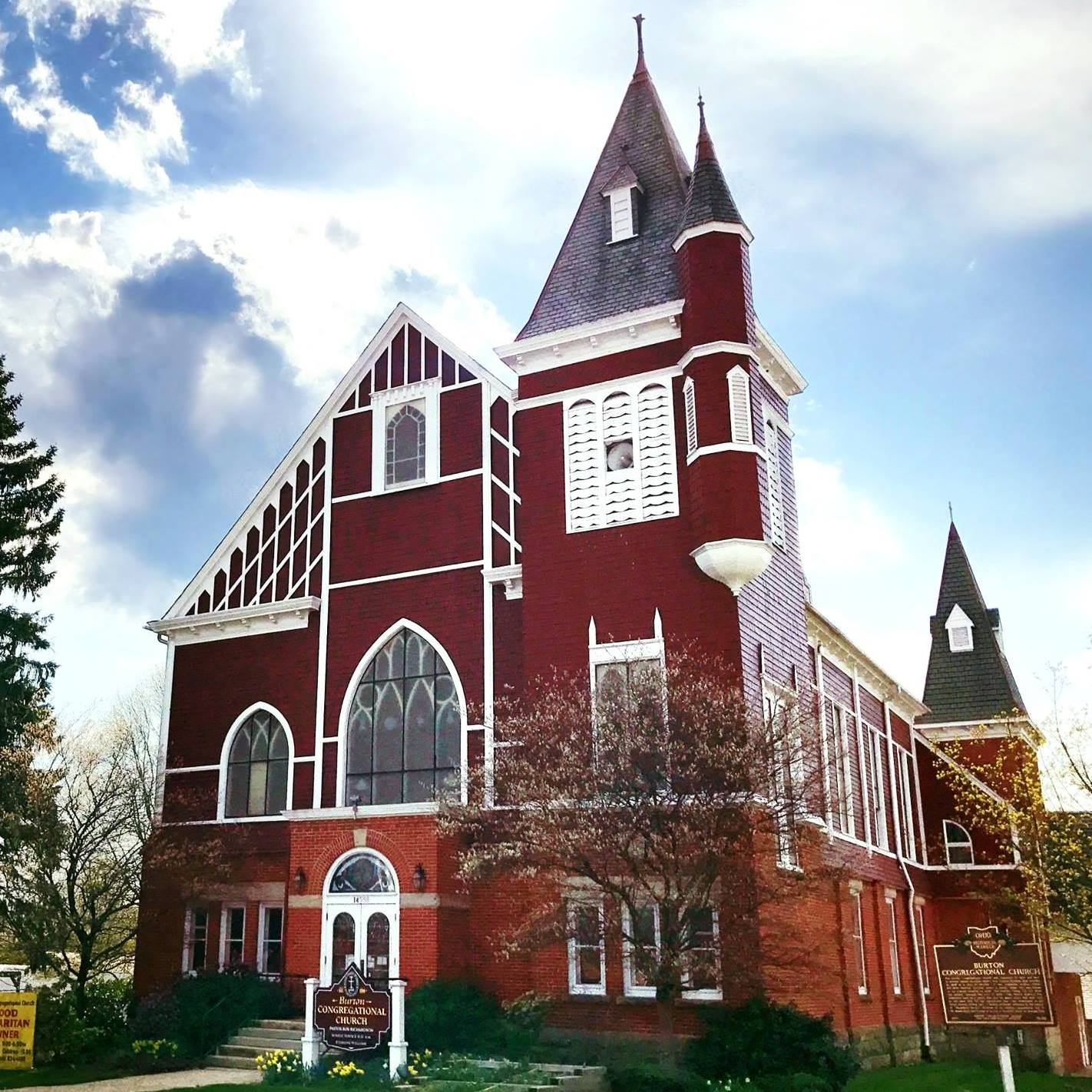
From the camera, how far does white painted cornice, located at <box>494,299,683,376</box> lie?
25125 millimetres

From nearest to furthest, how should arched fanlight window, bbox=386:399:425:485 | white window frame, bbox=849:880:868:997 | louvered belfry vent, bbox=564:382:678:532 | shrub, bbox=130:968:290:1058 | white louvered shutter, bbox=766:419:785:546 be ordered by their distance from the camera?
shrub, bbox=130:968:290:1058, louvered belfry vent, bbox=564:382:678:532, white louvered shutter, bbox=766:419:785:546, white window frame, bbox=849:880:868:997, arched fanlight window, bbox=386:399:425:485

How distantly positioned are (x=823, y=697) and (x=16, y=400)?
2148 centimetres

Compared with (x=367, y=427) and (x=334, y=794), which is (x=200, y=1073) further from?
(x=367, y=427)

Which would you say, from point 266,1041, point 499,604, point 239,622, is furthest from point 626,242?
point 266,1041

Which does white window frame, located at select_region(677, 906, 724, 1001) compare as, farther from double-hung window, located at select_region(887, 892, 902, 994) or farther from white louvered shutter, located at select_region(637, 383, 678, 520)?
double-hung window, located at select_region(887, 892, 902, 994)

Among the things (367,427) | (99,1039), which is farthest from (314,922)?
(367,427)

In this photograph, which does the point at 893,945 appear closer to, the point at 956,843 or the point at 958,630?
the point at 956,843

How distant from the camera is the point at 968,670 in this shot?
4284cm

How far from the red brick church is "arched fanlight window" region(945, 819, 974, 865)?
5.87 m

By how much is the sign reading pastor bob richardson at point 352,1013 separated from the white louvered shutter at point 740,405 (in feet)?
37.9

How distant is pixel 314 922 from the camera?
2369 cm

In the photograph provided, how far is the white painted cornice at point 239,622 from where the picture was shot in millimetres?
28297

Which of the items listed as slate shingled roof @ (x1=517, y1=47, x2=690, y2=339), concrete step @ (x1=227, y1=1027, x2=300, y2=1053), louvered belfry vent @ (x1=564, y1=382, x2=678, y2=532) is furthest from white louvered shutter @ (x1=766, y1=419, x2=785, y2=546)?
concrete step @ (x1=227, y1=1027, x2=300, y2=1053)

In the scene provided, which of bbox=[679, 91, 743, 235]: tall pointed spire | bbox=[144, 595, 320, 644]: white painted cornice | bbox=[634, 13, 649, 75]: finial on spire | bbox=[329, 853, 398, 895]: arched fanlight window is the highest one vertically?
bbox=[634, 13, 649, 75]: finial on spire
